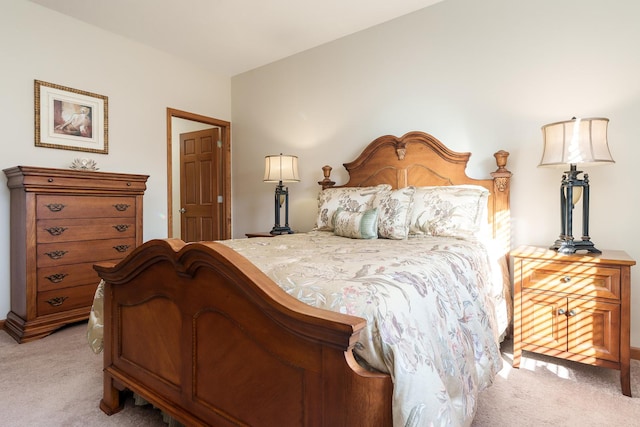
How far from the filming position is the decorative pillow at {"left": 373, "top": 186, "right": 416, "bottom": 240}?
2400 mm

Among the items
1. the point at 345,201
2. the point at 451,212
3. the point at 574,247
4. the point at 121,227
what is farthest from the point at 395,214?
the point at 121,227

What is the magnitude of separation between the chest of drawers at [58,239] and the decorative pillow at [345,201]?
67.7 inches

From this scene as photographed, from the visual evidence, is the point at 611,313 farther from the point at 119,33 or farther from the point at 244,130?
the point at 119,33

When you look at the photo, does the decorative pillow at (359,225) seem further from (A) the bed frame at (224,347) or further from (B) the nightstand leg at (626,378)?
(B) the nightstand leg at (626,378)

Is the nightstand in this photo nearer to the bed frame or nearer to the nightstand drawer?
the nightstand drawer

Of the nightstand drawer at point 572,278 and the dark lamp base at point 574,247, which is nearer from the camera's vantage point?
the nightstand drawer at point 572,278

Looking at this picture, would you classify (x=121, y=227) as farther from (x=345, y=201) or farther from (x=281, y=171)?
(x=345, y=201)

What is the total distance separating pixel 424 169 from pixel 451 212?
2.00 ft

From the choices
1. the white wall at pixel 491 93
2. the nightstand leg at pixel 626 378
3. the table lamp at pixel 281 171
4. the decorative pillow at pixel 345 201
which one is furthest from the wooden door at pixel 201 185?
the nightstand leg at pixel 626 378

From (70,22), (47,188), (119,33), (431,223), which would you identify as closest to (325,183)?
(431,223)

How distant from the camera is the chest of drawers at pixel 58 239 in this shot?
2.58m

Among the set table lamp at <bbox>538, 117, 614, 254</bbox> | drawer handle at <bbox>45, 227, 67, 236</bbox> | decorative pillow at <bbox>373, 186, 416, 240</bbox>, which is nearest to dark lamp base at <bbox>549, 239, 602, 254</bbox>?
table lamp at <bbox>538, 117, 614, 254</bbox>

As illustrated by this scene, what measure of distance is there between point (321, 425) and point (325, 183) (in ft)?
9.03

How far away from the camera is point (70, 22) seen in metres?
3.17
